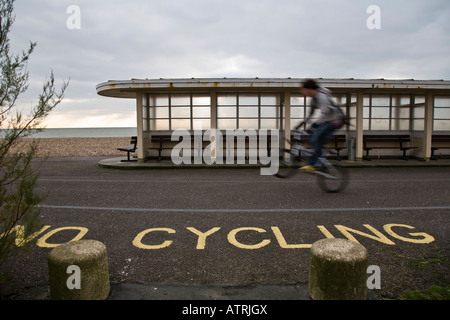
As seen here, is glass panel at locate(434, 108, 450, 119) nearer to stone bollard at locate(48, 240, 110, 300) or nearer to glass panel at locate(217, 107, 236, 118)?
glass panel at locate(217, 107, 236, 118)

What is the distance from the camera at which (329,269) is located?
306 centimetres

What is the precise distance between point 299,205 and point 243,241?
101 inches

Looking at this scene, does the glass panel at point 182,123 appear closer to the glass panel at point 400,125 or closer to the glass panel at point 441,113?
the glass panel at point 400,125

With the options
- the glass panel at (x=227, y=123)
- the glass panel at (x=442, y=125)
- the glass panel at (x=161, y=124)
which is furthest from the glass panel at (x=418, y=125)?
the glass panel at (x=161, y=124)

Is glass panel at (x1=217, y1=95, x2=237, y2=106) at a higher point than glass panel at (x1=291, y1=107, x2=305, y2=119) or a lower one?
higher

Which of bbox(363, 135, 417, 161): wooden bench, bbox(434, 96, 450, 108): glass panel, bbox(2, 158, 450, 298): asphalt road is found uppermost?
bbox(434, 96, 450, 108): glass panel

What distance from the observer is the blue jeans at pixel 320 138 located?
6.29 metres

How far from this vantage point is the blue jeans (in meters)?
6.29

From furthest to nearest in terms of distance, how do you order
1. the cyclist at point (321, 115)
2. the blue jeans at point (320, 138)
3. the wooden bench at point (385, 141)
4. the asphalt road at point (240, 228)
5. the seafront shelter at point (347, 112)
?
1. the wooden bench at point (385, 141)
2. the seafront shelter at point (347, 112)
3. the blue jeans at point (320, 138)
4. the cyclist at point (321, 115)
5. the asphalt road at point (240, 228)

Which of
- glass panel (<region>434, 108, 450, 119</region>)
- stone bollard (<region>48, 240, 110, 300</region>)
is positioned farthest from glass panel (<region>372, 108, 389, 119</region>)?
stone bollard (<region>48, 240, 110, 300</region>)

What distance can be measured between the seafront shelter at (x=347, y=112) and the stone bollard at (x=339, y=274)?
1178 cm

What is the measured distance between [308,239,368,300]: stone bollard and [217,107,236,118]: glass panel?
502 inches

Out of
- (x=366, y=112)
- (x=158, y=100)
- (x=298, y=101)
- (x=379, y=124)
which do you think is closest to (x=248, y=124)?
(x=298, y=101)
